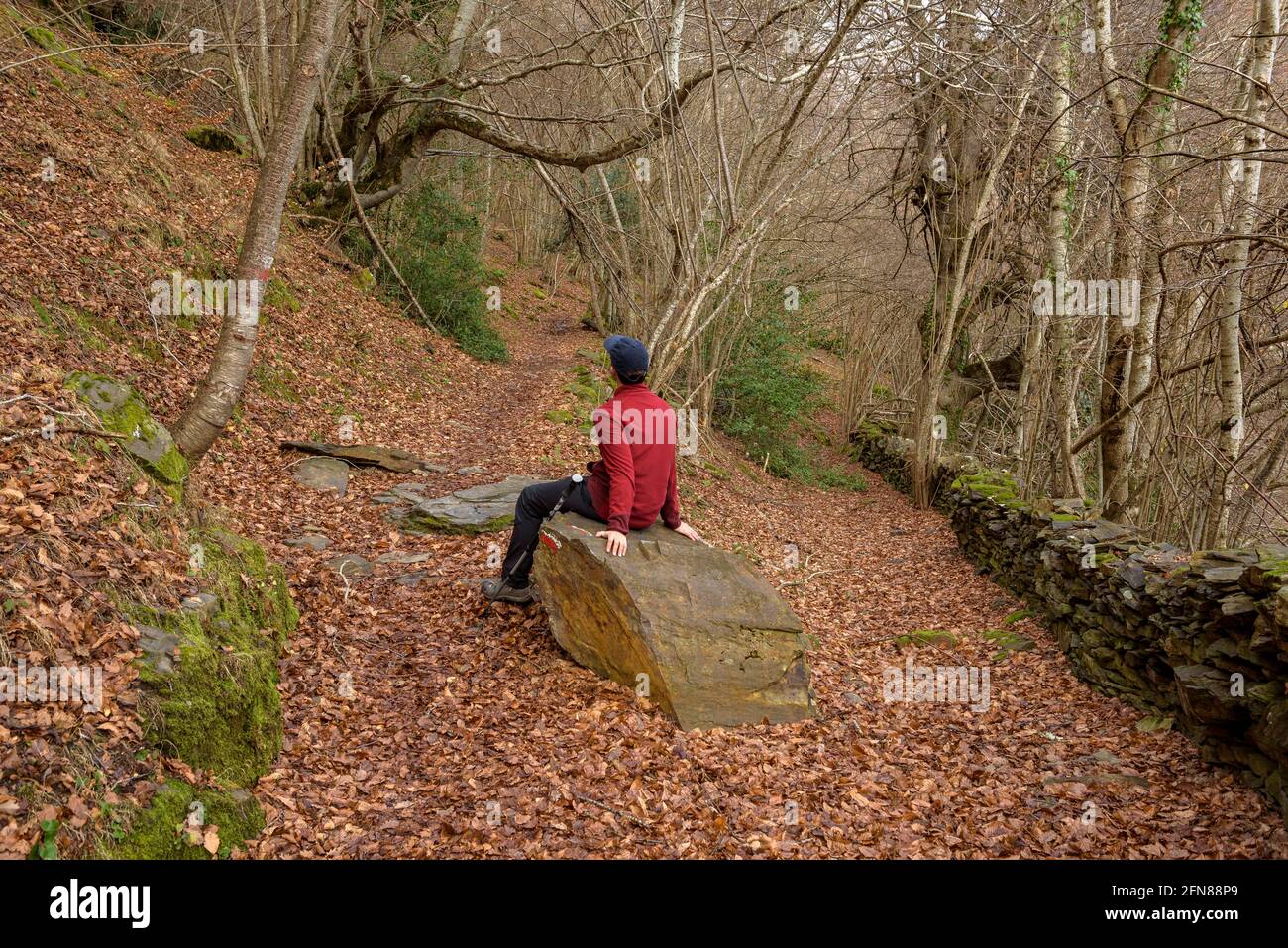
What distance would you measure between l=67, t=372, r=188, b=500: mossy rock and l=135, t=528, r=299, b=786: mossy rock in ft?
1.45

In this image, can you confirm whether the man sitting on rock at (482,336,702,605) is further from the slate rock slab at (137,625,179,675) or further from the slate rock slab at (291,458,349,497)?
the slate rock slab at (291,458,349,497)

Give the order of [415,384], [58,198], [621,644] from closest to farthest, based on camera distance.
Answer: [621,644] → [58,198] → [415,384]

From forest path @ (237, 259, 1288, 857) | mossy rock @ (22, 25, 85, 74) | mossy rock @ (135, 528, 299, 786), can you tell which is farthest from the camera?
mossy rock @ (22, 25, 85, 74)

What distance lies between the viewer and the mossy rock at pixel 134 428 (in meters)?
4.80

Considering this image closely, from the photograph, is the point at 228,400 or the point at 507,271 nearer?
the point at 228,400

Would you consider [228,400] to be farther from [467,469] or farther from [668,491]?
[467,469]

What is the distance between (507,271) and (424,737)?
30.4 meters

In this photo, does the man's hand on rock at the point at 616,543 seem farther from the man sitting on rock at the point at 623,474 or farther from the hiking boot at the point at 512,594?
the hiking boot at the point at 512,594

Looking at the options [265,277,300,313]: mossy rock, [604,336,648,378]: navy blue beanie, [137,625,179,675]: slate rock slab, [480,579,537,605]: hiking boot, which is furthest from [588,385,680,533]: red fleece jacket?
[265,277,300,313]: mossy rock

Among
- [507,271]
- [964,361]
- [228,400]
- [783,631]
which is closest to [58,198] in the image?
[228,400]

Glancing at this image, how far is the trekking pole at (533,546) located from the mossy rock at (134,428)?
236cm

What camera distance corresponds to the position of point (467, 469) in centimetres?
1009

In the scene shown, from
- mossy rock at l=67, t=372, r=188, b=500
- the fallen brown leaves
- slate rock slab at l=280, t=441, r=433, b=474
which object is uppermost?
mossy rock at l=67, t=372, r=188, b=500

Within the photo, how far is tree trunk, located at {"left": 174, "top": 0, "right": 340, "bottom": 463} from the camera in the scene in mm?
5824
